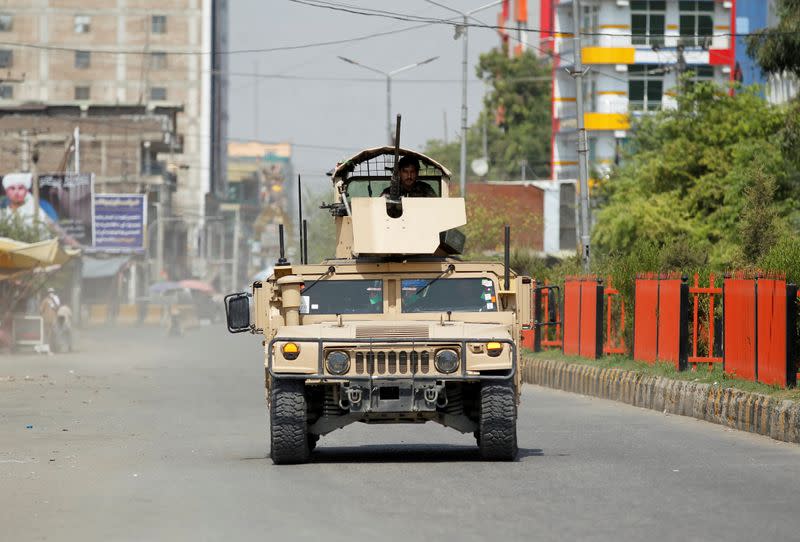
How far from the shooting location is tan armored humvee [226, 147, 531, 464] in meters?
13.5

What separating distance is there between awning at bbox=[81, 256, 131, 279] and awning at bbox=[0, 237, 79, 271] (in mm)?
48270

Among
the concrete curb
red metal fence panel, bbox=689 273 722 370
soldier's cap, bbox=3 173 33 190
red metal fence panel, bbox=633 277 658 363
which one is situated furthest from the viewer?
soldier's cap, bbox=3 173 33 190

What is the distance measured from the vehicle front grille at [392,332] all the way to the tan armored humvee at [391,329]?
0.02m

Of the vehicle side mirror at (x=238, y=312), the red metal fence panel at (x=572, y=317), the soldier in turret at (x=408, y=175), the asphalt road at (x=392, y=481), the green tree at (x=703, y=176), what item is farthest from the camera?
the green tree at (x=703, y=176)

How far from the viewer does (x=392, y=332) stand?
45.2 ft

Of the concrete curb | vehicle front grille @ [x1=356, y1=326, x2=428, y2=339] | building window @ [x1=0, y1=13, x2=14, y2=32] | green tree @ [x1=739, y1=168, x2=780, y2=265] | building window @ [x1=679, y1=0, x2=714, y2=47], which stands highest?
building window @ [x1=0, y1=13, x2=14, y2=32]

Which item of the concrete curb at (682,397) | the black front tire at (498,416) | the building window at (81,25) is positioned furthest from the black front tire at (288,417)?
the building window at (81,25)

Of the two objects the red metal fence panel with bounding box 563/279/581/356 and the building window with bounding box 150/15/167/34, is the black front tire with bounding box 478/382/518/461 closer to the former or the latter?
the red metal fence panel with bounding box 563/279/581/356

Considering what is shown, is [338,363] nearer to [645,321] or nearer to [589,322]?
[645,321]

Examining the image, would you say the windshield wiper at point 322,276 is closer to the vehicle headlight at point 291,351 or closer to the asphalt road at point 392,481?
the asphalt road at point 392,481

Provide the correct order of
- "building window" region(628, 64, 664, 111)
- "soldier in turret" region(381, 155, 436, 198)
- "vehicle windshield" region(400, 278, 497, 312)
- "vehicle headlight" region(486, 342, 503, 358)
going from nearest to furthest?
"vehicle headlight" region(486, 342, 503, 358) < "vehicle windshield" region(400, 278, 497, 312) < "soldier in turret" region(381, 155, 436, 198) < "building window" region(628, 64, 664, 111)

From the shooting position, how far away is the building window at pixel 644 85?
252 feet

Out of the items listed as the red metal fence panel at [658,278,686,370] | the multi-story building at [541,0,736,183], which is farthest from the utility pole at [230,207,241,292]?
the red metal fence panel at [658,278,686,370]

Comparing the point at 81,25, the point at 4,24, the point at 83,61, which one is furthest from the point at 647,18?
the point at 4,24
